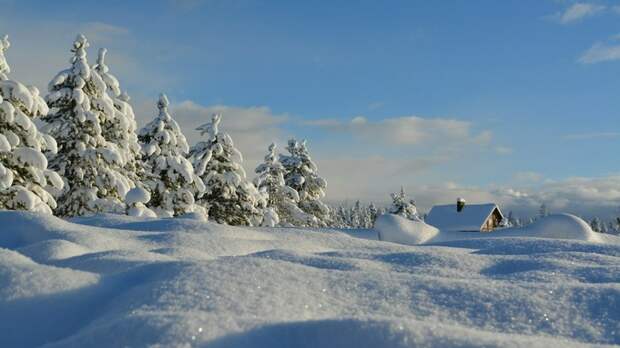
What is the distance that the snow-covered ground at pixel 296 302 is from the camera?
6.52ft

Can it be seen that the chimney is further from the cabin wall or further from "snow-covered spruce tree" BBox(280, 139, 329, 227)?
"snow-covered spruce tree" BBox(280, 139, 329, 227)

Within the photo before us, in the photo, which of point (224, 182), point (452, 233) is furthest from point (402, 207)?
point (452, 233)

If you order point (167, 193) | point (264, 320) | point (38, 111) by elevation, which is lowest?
point (264, 320)

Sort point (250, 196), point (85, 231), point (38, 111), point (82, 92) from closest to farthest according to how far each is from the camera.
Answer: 1. point (85, 231)
2. point (38, 111)
3. point (82, 92)
4. point (250, 196)

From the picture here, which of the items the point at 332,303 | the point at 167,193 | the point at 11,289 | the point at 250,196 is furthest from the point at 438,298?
the point at 250,196

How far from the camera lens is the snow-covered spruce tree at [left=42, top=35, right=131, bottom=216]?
19.6 m

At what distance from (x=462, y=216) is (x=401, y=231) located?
30.1 metres

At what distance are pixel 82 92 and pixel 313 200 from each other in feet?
55.0

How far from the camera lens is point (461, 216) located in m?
37.2

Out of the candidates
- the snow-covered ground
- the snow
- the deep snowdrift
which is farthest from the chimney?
the snow-covered ground

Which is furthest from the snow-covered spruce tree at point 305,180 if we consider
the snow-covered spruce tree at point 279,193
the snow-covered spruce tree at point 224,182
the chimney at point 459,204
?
the chimney at point 459,204

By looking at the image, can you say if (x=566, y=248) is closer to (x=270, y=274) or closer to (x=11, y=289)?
(x=270, y=274)

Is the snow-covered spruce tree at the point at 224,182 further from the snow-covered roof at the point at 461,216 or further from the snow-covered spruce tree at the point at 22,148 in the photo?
the snow-covered roof at the point at 461,216

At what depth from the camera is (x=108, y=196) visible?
20125mm
